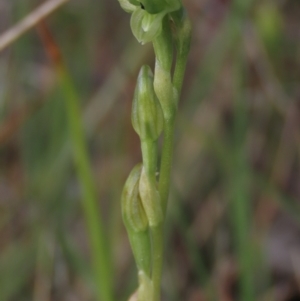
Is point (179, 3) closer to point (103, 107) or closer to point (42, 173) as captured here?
point (42, 173)

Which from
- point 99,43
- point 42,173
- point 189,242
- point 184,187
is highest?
point 99,43

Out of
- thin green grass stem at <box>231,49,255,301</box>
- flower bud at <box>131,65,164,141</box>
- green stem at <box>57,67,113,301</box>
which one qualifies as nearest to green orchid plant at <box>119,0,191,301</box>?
flower bud at <box>131,65,164,141</box>

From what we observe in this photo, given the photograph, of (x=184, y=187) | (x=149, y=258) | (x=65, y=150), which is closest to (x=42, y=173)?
(x=65, y=150)

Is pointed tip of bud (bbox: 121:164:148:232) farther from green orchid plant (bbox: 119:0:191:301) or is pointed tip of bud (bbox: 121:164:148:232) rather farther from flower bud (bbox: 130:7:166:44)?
flower bud (bbox: 130:7:166:44)

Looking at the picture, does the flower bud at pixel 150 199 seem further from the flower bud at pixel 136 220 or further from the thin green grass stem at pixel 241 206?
the thin green grass stem at pixel 241 206

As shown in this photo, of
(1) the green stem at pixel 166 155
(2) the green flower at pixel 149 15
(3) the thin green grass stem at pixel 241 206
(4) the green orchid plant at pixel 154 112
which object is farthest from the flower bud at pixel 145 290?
(3) the thin green grass stem at pixel 241 206

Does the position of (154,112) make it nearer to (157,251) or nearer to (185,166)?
(157,251)
